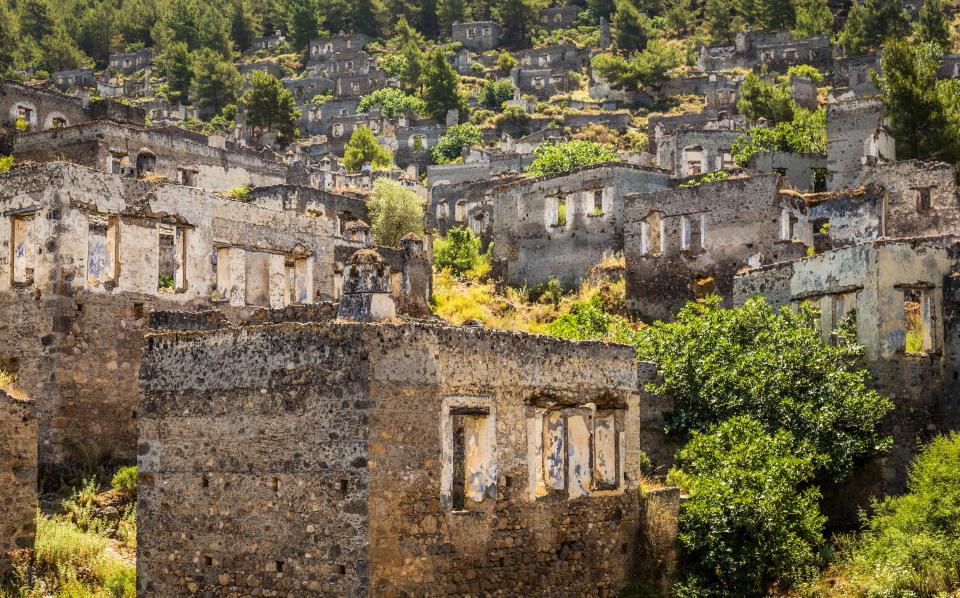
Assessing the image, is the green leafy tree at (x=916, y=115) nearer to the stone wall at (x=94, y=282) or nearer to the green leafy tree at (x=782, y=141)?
the green leafy tree at (x=782, y=141)

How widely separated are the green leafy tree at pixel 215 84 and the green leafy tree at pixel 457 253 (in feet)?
160

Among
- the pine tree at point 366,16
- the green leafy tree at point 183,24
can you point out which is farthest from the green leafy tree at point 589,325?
the pine tree at point 366,16

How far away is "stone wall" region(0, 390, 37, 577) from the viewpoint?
72.7 feet

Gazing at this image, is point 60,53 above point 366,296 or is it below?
above

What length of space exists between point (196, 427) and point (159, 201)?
37.1 feet

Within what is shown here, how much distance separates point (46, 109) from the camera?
50.6 meters

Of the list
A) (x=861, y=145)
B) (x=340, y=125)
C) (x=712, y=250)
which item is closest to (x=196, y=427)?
(x=712, y=250)

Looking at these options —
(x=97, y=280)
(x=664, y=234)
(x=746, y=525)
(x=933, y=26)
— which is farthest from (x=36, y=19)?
(x=746, y=525)

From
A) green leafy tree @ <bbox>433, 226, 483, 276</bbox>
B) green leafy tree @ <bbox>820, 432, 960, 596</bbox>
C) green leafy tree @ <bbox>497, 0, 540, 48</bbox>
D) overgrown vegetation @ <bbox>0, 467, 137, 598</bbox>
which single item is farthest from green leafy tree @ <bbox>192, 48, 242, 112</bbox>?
green leafy tree @ <bbox>820, 432, 960, 596</bbox>

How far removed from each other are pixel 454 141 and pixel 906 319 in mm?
50953

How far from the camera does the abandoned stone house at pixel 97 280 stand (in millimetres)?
28516

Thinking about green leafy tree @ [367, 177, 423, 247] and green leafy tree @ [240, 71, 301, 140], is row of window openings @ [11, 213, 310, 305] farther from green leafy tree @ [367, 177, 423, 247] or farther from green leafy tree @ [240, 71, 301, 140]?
green leafy tree @ [240, 71, 301, 140]

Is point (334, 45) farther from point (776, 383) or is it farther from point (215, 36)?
point (776, 383)

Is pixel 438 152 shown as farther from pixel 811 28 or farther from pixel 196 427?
pixel 196 427
